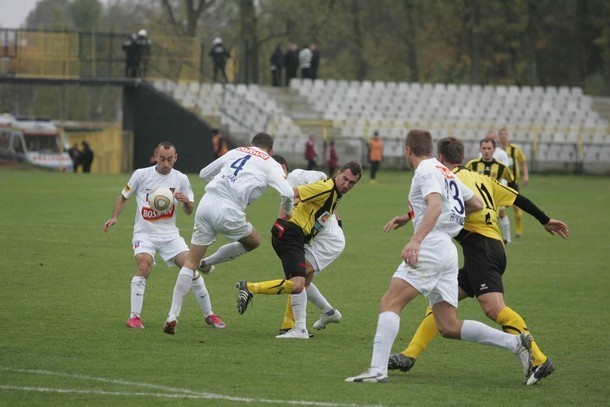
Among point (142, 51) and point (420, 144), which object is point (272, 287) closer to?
point (420, 144)

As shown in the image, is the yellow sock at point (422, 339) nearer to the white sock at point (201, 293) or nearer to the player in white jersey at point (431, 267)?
the player in white jersey at point (431, 267)

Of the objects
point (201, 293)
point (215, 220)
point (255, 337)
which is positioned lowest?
point (255, 337)

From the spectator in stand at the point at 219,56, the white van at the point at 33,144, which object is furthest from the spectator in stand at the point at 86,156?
the spectator in stand at the point at 219,56

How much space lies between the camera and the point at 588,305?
13789 millimetres

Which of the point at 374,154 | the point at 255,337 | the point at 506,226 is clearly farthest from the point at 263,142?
the point at 374,154

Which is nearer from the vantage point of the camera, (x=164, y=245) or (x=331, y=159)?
(x=164, y=245)

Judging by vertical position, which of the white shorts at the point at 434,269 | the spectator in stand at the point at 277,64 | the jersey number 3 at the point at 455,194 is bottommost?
the spectator in stand at the point at 277,64

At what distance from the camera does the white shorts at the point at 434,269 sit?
8508mm

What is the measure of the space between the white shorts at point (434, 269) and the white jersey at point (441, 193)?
0.11 m

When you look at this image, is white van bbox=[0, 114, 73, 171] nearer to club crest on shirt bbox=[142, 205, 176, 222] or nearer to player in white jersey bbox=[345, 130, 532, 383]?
club crest on shirt bbox=[142, 205, 176, 222]

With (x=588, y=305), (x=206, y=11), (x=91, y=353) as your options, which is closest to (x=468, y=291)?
(x=91, y=353)

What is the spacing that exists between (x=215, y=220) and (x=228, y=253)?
107 centimetres

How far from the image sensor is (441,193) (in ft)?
27.8

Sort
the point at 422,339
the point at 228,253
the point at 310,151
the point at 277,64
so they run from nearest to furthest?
the point at 422,339, the point at 228,253, the point at 310,151, the point at 277,64
